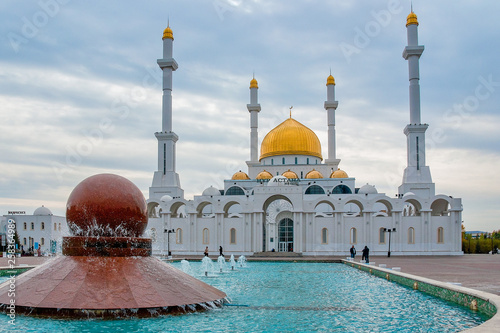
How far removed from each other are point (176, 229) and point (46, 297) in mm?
29172

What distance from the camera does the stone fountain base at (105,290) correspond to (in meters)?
7.68

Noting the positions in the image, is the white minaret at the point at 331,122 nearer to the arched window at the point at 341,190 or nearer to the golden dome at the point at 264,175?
the arched window at the point at 341,190

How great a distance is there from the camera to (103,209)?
28.8 ft

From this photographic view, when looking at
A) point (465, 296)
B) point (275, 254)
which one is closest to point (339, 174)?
point (275, 254)

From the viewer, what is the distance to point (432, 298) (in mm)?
10742

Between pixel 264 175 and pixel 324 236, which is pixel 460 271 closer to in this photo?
pixel 324 236

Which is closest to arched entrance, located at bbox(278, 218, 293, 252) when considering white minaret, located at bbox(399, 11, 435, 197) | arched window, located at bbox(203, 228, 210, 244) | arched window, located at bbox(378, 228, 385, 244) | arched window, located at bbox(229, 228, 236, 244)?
arched window, located at bbox(229, 228, 236, 244)

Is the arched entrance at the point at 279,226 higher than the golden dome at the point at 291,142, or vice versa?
the golden dome at the point at 291,142

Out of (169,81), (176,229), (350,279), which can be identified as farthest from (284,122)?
(350,279)

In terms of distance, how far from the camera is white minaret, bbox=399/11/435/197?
40.9 metres

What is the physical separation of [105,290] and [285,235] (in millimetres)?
30392

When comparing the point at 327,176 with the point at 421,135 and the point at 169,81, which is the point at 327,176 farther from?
the point at 169,81

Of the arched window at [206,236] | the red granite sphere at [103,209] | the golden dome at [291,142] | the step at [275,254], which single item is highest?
the golden dome at [291,142]

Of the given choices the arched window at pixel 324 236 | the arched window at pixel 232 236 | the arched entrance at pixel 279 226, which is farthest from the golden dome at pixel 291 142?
the arched window at pixel 232 236
